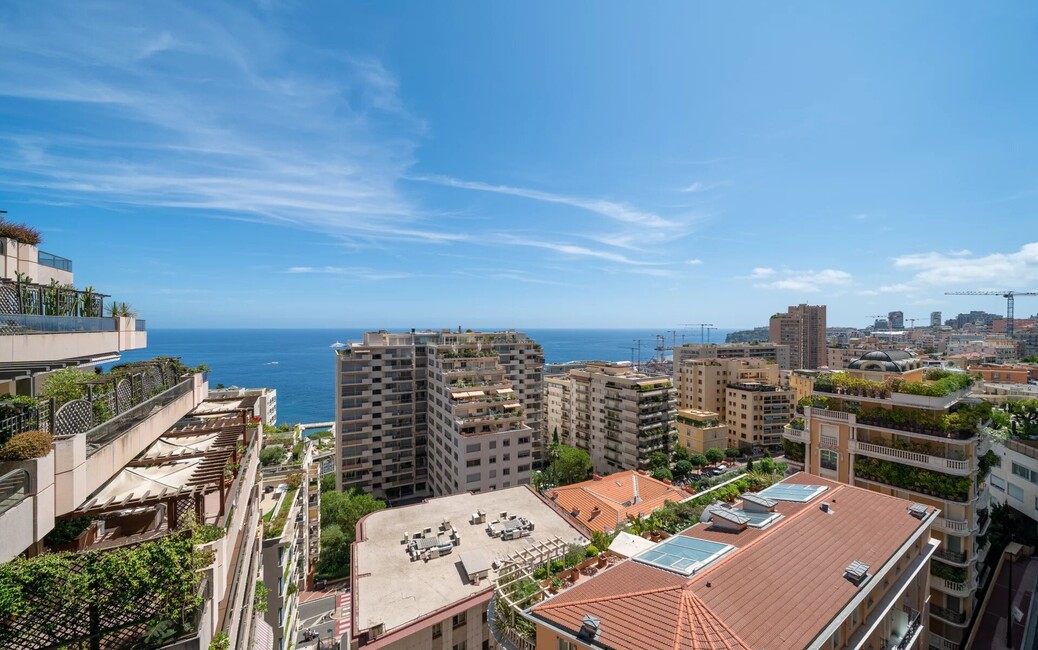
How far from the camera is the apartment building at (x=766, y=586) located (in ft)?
28.4

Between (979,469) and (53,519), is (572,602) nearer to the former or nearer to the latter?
(53,519)

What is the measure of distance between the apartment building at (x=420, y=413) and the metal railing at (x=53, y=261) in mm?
29543

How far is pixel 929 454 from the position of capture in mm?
18141

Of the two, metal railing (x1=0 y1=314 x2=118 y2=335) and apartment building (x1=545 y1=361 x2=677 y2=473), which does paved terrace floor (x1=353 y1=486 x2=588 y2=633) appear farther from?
apartment building (x1=545 y1=361 x2=677 y2=473)

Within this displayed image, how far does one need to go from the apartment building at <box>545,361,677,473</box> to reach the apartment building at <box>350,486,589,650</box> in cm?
2968

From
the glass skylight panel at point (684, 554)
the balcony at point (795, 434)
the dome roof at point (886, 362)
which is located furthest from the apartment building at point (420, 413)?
the glass skylight panel at point (684, 554)

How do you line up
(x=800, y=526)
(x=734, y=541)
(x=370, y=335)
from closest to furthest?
(x=734, y=541)
(x=800, y=526)
(x=370, y=335)

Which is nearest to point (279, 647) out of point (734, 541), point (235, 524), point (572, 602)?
point (235, 524)

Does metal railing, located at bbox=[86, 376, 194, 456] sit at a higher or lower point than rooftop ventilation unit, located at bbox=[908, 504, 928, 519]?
higher

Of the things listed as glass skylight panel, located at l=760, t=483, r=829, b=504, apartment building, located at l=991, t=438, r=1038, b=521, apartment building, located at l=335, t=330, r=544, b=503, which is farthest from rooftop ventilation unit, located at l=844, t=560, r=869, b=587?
apartment building, located at l=335, t=330, r=544, b=503

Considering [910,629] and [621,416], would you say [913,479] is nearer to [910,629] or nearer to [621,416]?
[910,629]

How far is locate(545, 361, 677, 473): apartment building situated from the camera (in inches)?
2009

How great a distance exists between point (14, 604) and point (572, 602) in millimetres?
9474

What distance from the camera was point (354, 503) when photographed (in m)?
35.8
